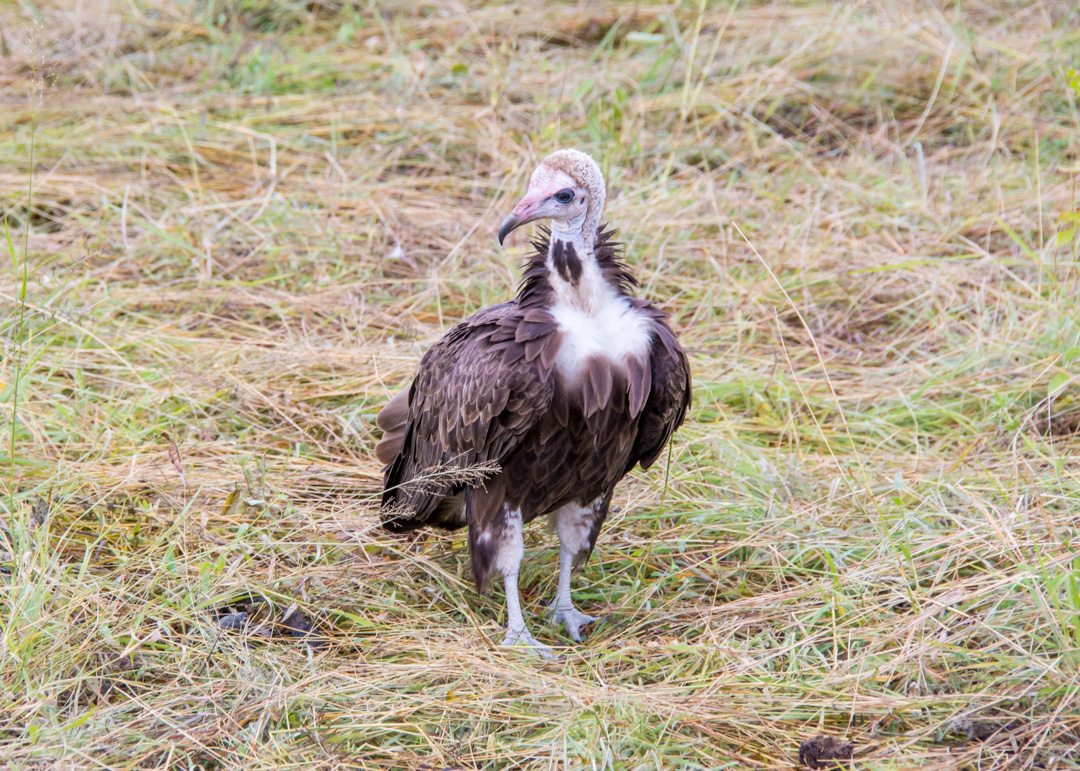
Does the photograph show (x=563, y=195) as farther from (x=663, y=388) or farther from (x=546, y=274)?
(x=663, y=388)

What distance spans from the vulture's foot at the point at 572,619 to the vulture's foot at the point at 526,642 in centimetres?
14

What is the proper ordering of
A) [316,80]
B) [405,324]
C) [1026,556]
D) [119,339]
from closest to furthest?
[1026,556], [119,339], [405,324], [316,80]

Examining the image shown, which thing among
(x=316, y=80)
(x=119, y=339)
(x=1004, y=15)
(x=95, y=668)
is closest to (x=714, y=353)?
(x=119, y=339)

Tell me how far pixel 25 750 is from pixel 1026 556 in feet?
8.81

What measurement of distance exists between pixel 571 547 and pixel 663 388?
0.67m

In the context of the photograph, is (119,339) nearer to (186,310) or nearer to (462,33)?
(186,310)

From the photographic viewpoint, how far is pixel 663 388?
3.27 metres

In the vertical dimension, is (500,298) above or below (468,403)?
below

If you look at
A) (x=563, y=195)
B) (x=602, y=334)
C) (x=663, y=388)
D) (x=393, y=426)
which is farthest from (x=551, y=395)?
(x=393, y=426)

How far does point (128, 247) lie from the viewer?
5.30m

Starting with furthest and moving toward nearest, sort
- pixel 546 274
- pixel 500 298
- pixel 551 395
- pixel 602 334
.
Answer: pixel 500 298
pixel 546 274
pixel 602 334
pixel 551 395

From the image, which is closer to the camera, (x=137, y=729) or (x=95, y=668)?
(x=137, y=729)

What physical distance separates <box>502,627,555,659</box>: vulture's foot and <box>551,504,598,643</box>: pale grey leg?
0.53ft

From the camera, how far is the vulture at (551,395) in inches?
124
